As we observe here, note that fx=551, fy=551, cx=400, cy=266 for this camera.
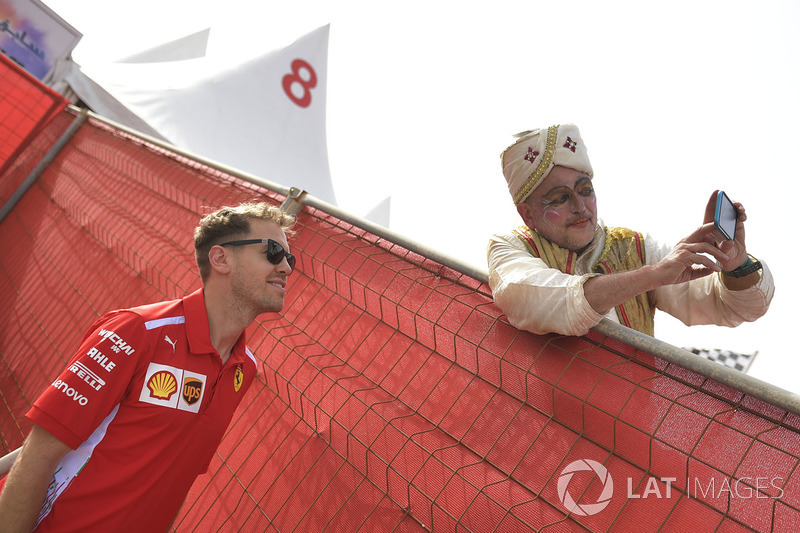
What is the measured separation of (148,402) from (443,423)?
0.79 meters

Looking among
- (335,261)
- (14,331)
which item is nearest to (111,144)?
(14,331)

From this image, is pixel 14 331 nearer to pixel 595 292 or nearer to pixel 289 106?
pixel 595 292

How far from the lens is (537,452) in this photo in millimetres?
1392

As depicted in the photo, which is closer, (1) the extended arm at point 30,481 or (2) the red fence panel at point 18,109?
(1) the extended arm at point 30,481

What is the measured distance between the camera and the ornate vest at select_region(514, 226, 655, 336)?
1874 millimetres

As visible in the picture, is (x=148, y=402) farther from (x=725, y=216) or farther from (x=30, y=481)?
(x=725, y=216)

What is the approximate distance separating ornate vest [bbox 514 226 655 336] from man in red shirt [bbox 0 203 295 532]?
84 cm

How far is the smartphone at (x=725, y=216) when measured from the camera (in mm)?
1354

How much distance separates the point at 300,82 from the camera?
9.78 metres

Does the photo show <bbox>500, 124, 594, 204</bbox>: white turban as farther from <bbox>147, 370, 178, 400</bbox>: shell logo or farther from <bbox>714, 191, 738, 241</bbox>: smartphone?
<bbox>147, 370, 178, 400</bbox>: shell logo

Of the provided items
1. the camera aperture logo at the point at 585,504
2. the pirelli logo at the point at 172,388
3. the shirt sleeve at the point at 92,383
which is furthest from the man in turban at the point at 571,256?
the shirt sleeve at the point at 92,383

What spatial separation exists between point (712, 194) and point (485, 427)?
84 cm

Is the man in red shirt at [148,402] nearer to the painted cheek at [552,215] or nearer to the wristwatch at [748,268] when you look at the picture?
the painted cheek at [552,215]

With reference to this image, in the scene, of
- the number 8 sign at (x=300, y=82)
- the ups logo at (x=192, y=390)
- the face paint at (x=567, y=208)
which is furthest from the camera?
the number 8 sign at (x=300, y=82)
